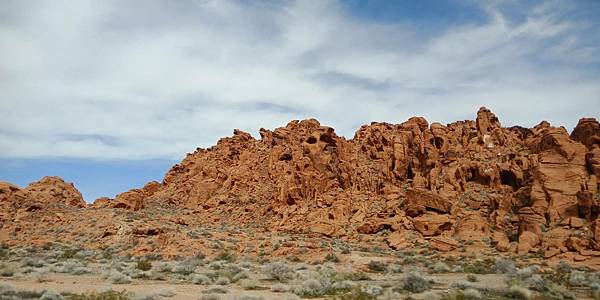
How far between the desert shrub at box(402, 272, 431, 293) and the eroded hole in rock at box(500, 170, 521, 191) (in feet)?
103

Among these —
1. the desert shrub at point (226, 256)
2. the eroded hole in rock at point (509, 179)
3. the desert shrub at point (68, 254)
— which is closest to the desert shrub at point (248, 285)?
the desert shrub at point (226, 256)

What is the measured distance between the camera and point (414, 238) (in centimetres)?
4188

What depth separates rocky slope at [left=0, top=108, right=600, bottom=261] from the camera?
128ft

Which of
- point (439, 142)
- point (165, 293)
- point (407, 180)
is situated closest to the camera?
point (165, 293)

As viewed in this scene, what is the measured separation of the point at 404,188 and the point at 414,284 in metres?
34.3

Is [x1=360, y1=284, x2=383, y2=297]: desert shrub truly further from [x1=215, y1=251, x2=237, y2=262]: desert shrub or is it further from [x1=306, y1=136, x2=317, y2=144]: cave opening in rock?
[x1=306, y1=136, x2=317, y2=144]: cave opening in rock

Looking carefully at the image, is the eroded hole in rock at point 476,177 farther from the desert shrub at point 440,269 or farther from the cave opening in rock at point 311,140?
the desert shrub at point 440,269

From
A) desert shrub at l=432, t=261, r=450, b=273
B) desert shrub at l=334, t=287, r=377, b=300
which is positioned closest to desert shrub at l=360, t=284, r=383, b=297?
desert shrub at l=334, t=287, r=377, b=300

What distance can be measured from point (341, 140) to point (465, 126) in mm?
17230

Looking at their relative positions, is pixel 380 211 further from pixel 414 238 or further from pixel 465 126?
pixel 465 126

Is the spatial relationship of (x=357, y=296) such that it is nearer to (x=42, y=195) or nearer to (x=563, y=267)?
(x=563, y=267)

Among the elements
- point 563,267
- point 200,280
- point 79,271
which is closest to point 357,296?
point 200,280

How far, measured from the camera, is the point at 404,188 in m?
53.0

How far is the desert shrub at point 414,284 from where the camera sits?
1938 cm
